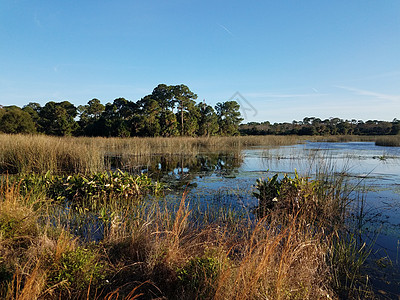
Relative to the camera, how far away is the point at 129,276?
7.49 feet

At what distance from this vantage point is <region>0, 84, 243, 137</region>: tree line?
25.1 m

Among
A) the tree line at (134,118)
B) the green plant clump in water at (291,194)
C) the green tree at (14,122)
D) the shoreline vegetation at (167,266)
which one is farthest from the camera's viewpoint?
the tree line at (134,118)

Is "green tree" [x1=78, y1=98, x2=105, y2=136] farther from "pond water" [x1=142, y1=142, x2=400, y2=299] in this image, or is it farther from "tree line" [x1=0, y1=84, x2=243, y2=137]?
"pond water" [x1=142, y1=142, x2=400, y2=299]

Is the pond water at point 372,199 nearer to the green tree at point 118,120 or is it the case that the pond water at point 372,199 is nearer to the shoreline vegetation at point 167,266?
the shoreline vegetation at point 167,266

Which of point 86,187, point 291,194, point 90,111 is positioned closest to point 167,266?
point 291,194

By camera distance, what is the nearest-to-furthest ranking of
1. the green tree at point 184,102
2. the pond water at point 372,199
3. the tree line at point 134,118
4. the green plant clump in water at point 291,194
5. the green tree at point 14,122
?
the pond water at point 372,199, the green plant clump in water at point 291,194, the green tree at point 14,122, the tree line at point 134,118, the green tree at point 184,102

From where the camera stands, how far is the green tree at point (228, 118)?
3619 centimetres

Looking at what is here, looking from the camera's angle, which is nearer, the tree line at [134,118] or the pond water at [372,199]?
the pond water at [372,199]

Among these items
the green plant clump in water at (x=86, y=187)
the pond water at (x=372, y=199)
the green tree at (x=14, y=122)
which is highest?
the green tree at (x=14, y=122)

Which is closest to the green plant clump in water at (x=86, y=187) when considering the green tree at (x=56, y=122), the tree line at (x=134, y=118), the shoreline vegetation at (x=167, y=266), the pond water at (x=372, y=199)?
the pond water at (x=372, y=199)

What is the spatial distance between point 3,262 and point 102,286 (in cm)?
88

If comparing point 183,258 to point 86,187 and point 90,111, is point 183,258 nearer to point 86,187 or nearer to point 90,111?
point 86,187

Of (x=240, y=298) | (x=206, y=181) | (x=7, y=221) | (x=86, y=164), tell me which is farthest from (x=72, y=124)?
(x=240, y=298)

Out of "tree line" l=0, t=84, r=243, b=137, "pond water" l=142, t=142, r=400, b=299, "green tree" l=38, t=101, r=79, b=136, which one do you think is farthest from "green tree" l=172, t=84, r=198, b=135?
"pond water" l=142, t=142, r=400, b=299
